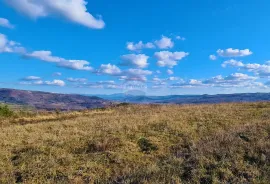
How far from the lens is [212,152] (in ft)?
38.8

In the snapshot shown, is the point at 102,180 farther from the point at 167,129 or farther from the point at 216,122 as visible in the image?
the point at 216,122

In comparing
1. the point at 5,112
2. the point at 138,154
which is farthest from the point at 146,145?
the point at 5,112

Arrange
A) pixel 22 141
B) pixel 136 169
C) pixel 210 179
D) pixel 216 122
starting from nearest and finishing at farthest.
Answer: pixel 210 179
pixel 136 169
pixel 22 141
pixel 216 122

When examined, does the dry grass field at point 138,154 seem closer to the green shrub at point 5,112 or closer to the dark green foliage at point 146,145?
the dark green foliage at point 146,145

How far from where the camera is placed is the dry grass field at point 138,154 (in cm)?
1006

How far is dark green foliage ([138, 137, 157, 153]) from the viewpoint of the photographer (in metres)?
14.7

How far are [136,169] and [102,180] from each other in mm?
1521

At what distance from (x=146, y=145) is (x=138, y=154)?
1459mm

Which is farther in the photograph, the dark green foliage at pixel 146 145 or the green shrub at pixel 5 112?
the green shrub at pixel 5 112

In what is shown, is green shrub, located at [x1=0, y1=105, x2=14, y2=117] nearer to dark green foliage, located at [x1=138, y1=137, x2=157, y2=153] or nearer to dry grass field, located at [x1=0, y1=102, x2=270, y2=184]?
dry grass field, located at [x1=0, y1=102, x2=270, y2=184]

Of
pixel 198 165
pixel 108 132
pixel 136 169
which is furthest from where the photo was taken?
pixel 108 132

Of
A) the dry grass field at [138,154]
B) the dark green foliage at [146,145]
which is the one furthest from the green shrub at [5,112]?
the dark green foliage at [146,145]

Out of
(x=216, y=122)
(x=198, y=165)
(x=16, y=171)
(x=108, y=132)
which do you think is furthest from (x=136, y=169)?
(x=216, y=122)

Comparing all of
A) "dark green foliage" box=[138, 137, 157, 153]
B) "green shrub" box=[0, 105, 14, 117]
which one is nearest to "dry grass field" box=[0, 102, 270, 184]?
"dark green foliage" box=[138, 137, 157, 153]
